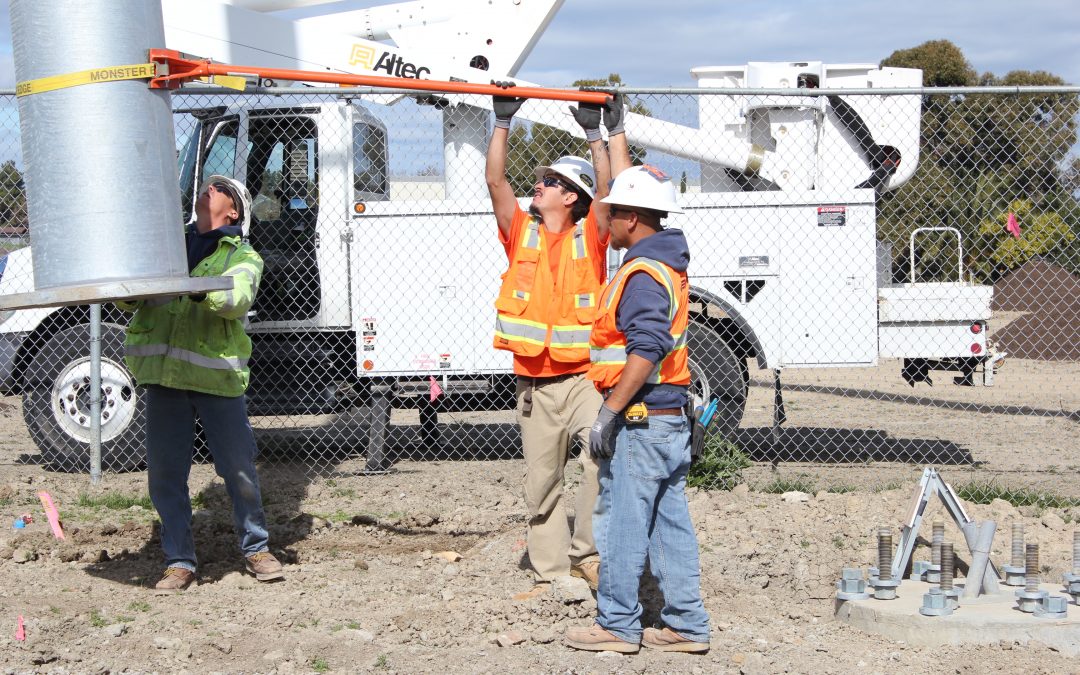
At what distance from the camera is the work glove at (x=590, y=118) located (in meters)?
5.24

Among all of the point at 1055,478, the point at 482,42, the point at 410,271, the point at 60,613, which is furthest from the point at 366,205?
the point at 1055,478

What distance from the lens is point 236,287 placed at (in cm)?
517

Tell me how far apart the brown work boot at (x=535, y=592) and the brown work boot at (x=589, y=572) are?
16 cm

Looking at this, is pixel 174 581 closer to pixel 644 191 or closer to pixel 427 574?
pixel 427 574

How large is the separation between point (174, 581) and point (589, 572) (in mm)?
2034

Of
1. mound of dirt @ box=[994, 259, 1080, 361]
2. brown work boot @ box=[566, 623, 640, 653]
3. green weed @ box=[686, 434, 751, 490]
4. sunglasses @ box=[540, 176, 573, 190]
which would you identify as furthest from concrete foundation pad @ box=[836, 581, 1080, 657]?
mound of dirt @ box=[994, 259, 1080, 361]

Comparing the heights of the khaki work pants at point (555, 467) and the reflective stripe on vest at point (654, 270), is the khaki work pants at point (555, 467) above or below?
below

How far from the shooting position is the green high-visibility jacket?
5.35m

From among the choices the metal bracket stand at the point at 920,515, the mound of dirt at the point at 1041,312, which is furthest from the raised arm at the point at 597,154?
the mound of dirt at the point at 1041,312

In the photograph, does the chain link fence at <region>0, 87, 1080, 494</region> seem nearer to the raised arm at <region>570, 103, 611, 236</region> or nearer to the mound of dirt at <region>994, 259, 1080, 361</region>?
the raised arm at <region>570, 103, 611, 236</region>

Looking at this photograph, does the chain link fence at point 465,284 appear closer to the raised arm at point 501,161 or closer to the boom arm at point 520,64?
the boom arm at point 520,64

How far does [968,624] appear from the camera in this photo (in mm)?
4785

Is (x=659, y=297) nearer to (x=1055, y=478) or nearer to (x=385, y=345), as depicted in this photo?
(x=385, y=345)

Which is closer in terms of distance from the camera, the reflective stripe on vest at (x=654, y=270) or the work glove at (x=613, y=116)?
the reflective stripe on vest at (x=654, y=270)
